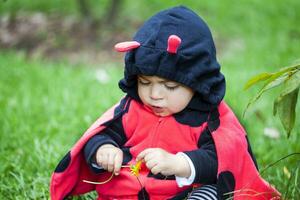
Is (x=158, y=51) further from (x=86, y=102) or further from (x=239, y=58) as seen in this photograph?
(x=239, y=58)

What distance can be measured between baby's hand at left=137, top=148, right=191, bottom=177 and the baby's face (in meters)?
0.18

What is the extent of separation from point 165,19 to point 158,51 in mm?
138

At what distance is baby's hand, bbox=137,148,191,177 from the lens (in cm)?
189

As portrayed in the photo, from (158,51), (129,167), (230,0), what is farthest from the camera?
(230,0)

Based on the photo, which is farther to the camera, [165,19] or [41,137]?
[41,137]

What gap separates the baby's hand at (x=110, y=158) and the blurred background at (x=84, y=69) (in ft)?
1.49

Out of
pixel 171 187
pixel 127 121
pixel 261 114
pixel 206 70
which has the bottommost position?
pixel 261 114

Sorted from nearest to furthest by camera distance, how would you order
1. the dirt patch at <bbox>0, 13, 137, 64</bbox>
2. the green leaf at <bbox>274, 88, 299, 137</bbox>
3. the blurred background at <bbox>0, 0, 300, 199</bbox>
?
the green leaf at <bbox>274, 88, 299, 137</bbox> → the blurred background at <bbox>0, 0, 300, 199</bbox> → the dirt patch at <bbox>0, 13, 137, 64</bbox>

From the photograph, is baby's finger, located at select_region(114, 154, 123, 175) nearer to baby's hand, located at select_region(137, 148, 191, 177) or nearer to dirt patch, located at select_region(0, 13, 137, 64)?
baby's hand, located at select_region(137, 148, 191, 177)

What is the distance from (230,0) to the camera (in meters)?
7.47

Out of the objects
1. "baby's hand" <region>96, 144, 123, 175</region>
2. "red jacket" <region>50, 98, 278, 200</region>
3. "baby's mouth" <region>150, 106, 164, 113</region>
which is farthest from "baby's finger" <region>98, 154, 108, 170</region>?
"baby's mouth" <region>150, 106, 164, 113</region>

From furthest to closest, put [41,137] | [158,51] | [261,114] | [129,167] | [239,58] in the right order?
[239,58] < [261,114] < [41,137] < [129,167] < [158,51]

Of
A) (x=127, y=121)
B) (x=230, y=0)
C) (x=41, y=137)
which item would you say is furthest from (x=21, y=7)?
(x=127, y=121)

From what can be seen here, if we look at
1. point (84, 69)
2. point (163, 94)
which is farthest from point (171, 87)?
point (84, 69)
